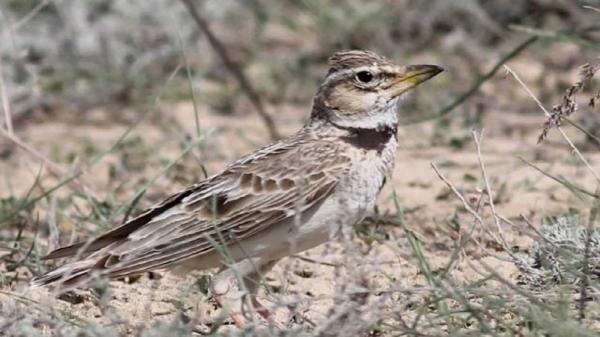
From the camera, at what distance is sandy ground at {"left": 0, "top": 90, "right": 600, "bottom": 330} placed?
5391 millimetres

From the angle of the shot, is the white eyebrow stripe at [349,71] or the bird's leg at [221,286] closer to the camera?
the bird's leg at [221,286]

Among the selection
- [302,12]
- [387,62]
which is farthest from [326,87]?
[302,12]

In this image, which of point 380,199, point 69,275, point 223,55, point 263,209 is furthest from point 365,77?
point 69,275

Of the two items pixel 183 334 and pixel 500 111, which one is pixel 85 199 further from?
pixel 500 111

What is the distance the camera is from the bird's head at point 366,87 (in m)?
5.86

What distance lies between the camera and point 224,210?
18.1 ft

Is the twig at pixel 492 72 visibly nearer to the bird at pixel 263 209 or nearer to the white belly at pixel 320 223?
the bird at pixel 263 209

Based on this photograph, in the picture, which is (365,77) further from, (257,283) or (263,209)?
(257,283)

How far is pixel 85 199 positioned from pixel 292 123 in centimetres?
253

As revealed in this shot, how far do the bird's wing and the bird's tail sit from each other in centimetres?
Answer: 5

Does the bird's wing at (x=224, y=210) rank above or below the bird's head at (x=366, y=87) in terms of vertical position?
below

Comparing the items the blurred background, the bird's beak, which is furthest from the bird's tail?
the bird's beak

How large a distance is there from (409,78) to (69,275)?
64.7 inches

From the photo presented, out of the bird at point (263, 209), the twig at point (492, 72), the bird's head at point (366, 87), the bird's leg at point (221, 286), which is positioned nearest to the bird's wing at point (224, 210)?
the bird at point (263, 209)
